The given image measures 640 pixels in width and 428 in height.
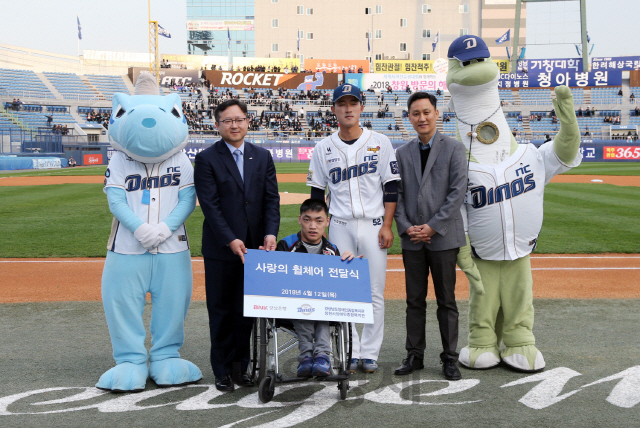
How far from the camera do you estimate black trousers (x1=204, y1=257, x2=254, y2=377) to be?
4.48 metres

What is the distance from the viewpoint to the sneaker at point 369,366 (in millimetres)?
4742

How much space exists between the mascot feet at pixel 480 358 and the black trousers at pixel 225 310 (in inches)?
75.7

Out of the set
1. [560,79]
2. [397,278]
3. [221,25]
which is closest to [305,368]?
[397,278]

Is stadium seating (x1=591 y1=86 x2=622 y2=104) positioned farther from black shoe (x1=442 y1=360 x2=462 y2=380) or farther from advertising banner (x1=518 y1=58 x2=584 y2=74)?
black shoe (x1=442 y1=360 x2=462 y2=380)

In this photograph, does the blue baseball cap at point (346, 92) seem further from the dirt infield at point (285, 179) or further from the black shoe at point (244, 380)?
the dirt infield at point (285, 179)

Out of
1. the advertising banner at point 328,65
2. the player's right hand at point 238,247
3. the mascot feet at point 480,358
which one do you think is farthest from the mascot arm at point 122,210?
the advertising banner at point 328,65

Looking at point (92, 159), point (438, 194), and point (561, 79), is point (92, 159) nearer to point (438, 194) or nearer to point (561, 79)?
point (438, 194)

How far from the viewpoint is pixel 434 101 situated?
15.8 feet

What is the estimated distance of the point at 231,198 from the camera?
14.9 feet

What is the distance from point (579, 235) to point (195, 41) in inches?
2991

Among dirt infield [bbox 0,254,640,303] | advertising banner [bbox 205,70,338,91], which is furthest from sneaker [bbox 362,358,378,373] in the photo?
advertising banner [bbox 205,70,338,91]

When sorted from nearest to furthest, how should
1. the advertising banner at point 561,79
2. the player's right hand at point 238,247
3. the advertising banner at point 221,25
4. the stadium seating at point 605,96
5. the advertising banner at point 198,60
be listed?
the player's right hand at point 238,247 < the stadium seating at point 605,96 < the advertising banner at point 561,79 < the advertising banner at point 198,60 < the advertising banner at point 221,25

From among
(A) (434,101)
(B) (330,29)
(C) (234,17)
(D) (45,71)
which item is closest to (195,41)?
(C) (234,17)

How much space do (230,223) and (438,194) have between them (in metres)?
1.75
